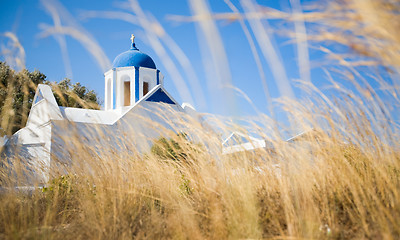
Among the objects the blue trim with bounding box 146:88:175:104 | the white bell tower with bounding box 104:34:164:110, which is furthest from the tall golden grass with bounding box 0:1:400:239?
the white bell tower with bounding box 104:34:164:110

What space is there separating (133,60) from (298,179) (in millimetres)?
18726

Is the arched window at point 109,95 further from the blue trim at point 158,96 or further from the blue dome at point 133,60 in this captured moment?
the blue trim at point 158,96

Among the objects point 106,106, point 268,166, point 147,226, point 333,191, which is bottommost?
point 147,226

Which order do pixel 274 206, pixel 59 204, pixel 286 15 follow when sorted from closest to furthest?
pixel 286 15
pixel 274 206
pixel 59 204

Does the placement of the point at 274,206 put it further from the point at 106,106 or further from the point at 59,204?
the point at 106,106

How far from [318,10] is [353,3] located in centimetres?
19

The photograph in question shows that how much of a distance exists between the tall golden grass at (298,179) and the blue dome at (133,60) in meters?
17.3

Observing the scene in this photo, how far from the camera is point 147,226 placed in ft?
6.27

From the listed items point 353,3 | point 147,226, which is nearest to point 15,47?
point 147,226

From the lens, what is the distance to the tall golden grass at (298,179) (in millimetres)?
1271

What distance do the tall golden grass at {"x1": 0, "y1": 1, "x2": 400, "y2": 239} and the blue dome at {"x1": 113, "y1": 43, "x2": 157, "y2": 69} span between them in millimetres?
17254

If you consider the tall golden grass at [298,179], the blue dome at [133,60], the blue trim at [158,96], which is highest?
the blue dome at [133,60]

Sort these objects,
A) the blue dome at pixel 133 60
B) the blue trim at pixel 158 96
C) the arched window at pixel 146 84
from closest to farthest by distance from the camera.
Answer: the blue trim at pixel 158 96
the blue dome at pixel 133 60
the arched window at pixel 146 84

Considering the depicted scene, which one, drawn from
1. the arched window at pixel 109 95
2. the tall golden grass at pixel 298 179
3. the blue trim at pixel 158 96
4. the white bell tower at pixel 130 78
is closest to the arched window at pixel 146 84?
the white bell tower at pixel 130 78
